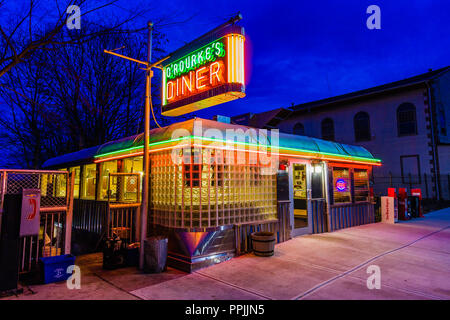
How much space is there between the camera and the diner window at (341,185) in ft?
34.1

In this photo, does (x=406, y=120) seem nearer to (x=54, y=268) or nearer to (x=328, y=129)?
(x=328, y=129)

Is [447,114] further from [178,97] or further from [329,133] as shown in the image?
[178,97]

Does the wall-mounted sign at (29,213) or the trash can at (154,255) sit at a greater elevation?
the wall-mounted sign at (29,213)

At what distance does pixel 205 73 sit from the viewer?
6.48 metres

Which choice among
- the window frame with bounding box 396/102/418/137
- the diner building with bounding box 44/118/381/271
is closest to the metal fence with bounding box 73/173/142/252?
the diner building with bounding box 44/118/381/271

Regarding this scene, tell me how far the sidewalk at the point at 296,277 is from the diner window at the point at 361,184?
378 cm

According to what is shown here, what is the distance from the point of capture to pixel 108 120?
696 inches

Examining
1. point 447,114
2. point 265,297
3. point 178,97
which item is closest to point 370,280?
point 265,297

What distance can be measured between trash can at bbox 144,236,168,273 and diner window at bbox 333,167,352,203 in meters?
7.31

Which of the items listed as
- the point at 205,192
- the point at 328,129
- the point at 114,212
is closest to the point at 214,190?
the point at 205,192

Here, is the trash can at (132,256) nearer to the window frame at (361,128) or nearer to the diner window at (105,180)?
the diner window at (105,180)

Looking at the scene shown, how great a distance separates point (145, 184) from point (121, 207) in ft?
6.22

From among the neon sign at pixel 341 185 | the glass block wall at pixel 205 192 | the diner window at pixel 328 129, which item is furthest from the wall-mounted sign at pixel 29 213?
the diner window at pixel 328 129

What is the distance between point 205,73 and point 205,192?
295 centimetres
